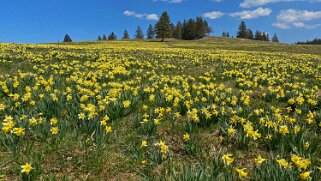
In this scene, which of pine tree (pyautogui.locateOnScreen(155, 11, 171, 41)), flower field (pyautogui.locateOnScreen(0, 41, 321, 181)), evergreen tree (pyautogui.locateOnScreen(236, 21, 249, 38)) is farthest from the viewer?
Result: evergreen tree (pyautogui.locateOnScreen(236, 21, 249, 38))

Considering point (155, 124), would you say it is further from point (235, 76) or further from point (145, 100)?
point (235, 76)

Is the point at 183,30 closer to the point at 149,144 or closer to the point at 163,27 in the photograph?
the point at 163,27

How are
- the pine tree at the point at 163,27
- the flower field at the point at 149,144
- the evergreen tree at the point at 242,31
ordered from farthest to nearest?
the evergreen tree at the point at 242,31 < the pine tree at the point at 163,27 < the flower field at the point at 149,144

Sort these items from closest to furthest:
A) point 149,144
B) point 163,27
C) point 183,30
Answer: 1. point 149,144
2. point 163,27
3. point 183,30

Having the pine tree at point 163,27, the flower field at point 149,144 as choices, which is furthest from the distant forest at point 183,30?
the flower field at point 149,144

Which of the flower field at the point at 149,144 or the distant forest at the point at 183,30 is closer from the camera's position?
the flower field at the point at 149,144

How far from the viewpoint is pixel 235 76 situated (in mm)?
12188

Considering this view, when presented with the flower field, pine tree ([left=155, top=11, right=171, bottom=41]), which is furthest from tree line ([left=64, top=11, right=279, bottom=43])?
the flower field

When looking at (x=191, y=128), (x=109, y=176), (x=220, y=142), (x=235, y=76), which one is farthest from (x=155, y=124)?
(x=235, y=76)

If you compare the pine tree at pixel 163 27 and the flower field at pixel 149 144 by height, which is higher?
the pine tree at pixel 163 27

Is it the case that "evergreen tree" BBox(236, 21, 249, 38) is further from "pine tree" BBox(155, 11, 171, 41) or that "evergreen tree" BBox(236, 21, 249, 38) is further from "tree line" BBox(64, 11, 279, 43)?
"pine tree" BBox(155, 11, 171, 41)

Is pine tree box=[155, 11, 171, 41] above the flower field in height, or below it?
above

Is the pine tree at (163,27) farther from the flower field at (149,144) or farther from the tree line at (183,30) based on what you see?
the flower field at (149,144)

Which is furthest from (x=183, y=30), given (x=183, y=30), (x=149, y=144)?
(x=149, y=144)
